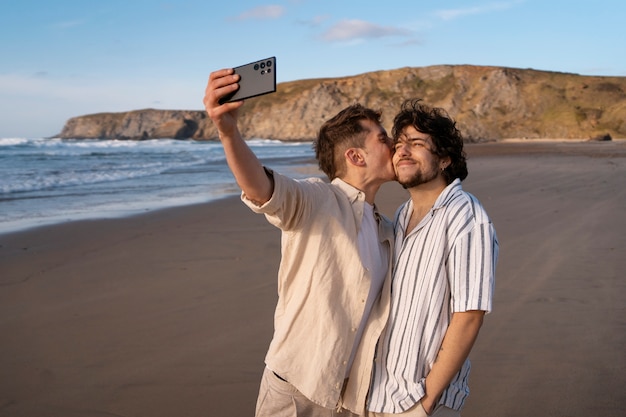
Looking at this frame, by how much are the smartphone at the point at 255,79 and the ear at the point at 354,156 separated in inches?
22.5

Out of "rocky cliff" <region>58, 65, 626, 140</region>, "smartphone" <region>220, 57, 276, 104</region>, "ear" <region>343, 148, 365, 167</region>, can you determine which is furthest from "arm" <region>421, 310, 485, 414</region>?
"rocky cliff" <region>58, 65, 626, 140</region>

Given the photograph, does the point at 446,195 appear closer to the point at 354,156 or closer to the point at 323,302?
the point at 354,156

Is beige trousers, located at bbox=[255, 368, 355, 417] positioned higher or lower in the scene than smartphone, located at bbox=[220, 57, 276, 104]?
lower

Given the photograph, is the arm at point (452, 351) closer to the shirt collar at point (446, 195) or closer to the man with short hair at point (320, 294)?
the man with short hair at point (320, 294)

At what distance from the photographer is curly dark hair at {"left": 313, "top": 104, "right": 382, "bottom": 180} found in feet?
7.14

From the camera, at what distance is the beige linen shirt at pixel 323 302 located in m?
1.92

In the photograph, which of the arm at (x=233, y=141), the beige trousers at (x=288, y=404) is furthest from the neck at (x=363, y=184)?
the beige trousers at (x=288, y=404)

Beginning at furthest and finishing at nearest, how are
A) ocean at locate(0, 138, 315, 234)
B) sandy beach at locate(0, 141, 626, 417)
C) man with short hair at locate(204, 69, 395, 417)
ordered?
ocean at locate(0, 138, 315, 234)
sandy beach at locate(0, 141, 626, 417)
man with short hair at locate(204, 69, 395, 417)

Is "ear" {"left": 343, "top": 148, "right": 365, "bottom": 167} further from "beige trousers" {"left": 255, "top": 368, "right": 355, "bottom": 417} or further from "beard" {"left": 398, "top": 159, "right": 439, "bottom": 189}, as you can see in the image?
"beige trousers" {"left": 255, "top": 368, "right": 355, "bottom": 417}

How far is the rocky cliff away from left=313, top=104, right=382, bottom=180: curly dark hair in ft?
197

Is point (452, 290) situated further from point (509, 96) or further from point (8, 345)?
point (509, 96)

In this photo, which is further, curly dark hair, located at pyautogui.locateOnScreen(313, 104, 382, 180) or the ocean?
the ocean

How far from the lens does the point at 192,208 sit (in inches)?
433

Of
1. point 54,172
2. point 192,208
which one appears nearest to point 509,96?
point 54,172
